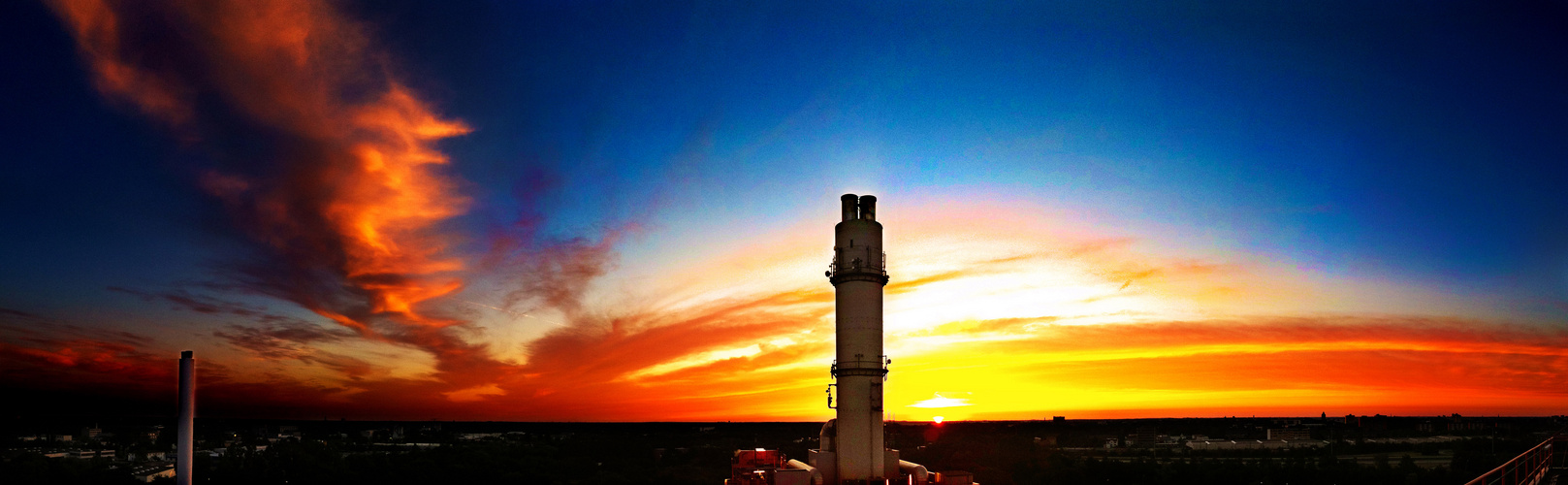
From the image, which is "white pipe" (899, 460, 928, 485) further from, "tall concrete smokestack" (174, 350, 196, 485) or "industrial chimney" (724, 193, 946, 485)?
"tall concrete smokestack" (174, 350, 196, 485)

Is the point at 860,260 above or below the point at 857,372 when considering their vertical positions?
above

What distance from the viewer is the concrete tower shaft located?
138ft

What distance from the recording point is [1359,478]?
8419cm

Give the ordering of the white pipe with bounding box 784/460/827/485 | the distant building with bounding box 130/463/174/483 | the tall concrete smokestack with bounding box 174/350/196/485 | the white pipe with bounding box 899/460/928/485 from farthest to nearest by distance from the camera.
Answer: the distant building with bounding box 130/463/174/483, the white pipe with bounding box 899/460/928/485, the white pipe with bounding box 784/460/827/485, the tall concrete smokestack with bounding box 174/350/196/485

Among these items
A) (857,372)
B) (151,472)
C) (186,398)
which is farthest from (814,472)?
(151,472)

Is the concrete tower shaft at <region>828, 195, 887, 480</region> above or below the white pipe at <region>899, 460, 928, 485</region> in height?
above

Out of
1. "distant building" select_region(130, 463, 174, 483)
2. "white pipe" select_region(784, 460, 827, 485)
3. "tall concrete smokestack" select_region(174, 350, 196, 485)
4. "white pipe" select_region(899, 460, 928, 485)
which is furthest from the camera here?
"distant building" select_region(130, 463, 174, 483)

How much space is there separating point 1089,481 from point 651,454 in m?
70.0

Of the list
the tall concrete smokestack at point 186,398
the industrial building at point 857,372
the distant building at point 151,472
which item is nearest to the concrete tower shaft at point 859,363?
the industrial building at point 857,372

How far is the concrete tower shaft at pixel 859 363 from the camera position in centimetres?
4216

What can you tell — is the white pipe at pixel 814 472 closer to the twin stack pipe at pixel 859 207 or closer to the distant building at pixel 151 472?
the twin stack pipe at pixel 859 207

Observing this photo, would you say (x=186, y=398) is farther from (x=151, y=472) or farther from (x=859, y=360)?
(x=151, y=472)

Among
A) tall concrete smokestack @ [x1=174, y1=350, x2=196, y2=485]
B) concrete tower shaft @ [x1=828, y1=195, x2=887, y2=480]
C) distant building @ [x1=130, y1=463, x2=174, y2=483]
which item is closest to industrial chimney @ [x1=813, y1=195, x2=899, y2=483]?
concrete tower shaft @ [x1=828, y1=195, x2=887, y2=480]

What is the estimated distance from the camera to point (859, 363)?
42.1m
